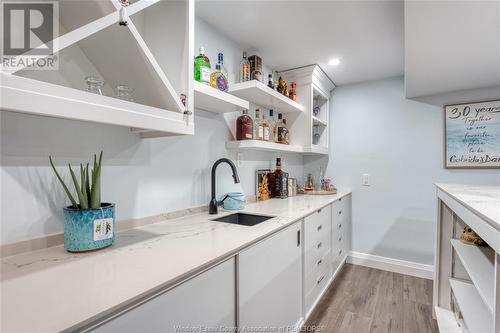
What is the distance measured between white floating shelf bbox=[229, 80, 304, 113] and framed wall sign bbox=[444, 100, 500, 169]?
61.0 inches

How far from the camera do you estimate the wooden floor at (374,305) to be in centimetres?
185

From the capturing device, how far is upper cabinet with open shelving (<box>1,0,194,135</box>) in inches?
27.2

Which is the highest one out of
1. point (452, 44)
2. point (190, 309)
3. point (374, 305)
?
point (452, 44)

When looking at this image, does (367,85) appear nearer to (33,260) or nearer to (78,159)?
(78,159)

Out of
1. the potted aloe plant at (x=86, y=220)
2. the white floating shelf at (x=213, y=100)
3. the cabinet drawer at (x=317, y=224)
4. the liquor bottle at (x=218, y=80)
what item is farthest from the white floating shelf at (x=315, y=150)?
the potted aloe plant at (x=86, y=220)

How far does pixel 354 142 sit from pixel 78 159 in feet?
9.41

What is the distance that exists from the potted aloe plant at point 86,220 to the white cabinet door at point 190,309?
0.39 metres

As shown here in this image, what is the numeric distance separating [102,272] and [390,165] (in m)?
2.99

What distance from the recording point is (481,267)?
46.9 inches

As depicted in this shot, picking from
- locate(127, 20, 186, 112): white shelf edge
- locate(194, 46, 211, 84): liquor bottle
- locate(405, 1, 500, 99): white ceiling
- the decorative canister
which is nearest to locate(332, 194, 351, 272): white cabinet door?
the decorative canister

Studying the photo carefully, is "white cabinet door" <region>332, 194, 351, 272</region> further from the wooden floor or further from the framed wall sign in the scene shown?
the framed wall sign

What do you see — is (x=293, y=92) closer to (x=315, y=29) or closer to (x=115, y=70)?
(x=315, y=29)

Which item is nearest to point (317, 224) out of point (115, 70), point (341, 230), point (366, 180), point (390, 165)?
point (341, 230)

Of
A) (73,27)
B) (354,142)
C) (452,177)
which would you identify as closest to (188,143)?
(73,27)
